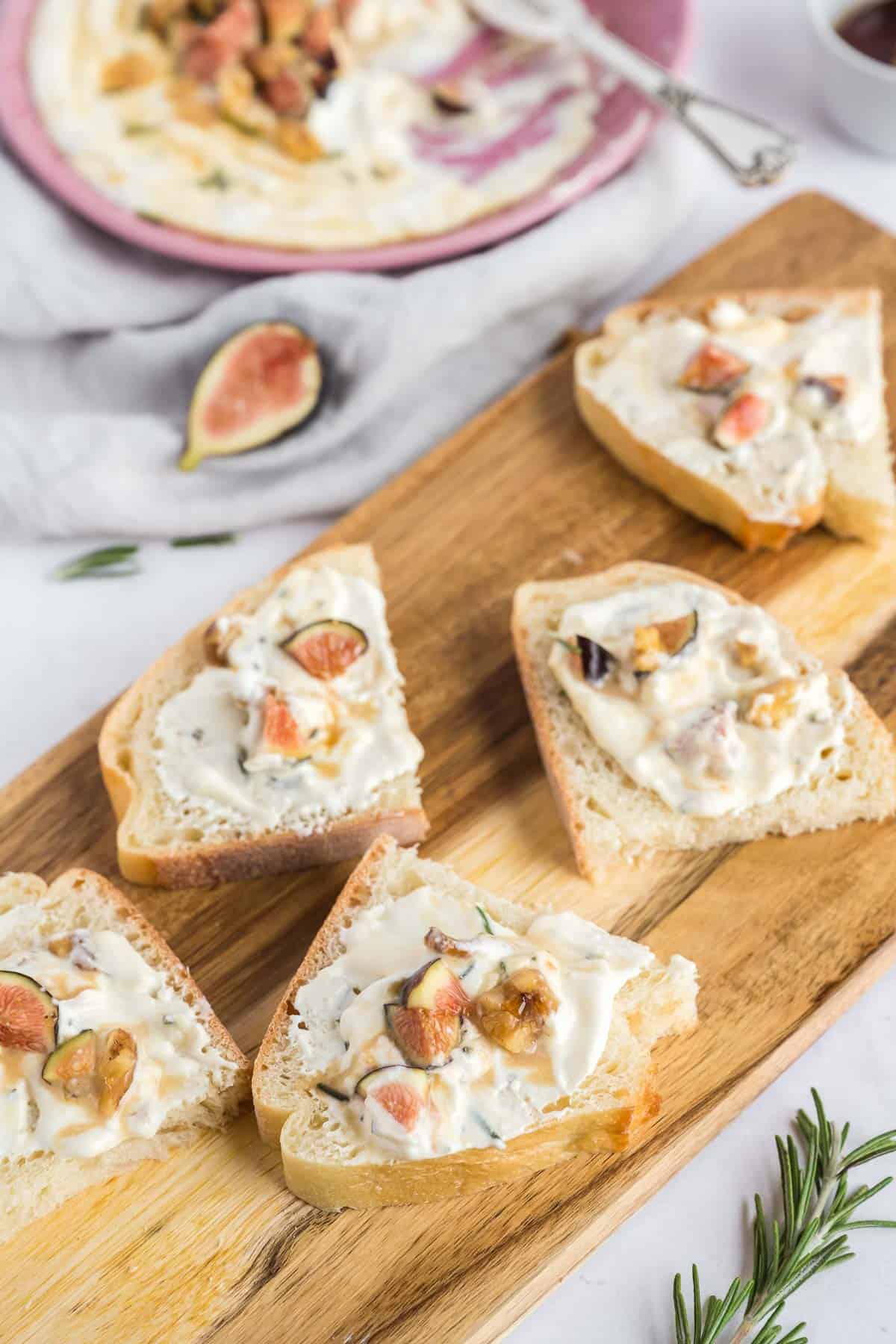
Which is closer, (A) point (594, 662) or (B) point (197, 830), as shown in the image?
(B) point (197, 830)

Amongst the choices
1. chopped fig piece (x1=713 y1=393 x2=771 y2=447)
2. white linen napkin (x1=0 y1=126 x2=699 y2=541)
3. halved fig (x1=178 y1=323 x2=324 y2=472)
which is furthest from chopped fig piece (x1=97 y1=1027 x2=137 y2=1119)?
chopped fig piece (x1=713 y1=393 x2=771 y2=447)

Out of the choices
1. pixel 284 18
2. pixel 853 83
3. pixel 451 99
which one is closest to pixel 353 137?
pixel 451 99

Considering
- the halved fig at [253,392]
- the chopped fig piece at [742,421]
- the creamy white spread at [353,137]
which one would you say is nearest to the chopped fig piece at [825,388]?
the chopped fig piece at [742,421]

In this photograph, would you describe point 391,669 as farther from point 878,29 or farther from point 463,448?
point 878,29

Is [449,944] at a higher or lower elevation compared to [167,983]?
higher

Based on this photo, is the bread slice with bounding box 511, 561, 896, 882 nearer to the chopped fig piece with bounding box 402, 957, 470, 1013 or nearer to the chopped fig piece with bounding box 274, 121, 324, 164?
the chopped fig piece with bounding box 402, 957, 470, 1013

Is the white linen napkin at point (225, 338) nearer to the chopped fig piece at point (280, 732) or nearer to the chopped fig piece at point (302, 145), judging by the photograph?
the chopped fig piece at point (302, 145)

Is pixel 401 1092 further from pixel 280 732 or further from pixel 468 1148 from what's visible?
pixel 280 732
